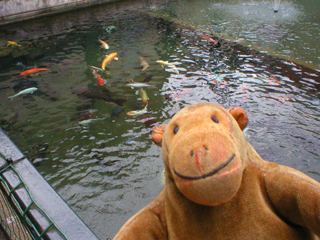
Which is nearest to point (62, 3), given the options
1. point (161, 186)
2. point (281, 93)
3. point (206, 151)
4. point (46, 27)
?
point (46, 27)

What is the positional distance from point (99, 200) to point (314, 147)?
321cm

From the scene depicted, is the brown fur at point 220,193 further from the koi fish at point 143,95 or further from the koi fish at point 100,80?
the koi fish at point 100,80

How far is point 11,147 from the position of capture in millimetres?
2463

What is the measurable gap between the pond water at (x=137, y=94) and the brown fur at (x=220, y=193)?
181 cm

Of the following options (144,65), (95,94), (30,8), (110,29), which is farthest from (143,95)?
(30,8)

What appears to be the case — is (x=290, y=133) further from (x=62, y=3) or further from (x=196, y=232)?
(x=62, y=3)

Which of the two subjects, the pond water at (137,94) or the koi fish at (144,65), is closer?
the pond water at (137,94)

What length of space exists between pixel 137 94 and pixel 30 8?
32.6 ft

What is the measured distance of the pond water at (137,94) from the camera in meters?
3.81

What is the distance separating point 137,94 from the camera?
584cm

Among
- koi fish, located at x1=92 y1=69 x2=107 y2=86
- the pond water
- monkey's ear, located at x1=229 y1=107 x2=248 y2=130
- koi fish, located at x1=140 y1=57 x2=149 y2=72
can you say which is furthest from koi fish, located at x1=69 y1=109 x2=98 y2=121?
monkey's ear, located at x1=229 y1=107 x2=248 y2=130

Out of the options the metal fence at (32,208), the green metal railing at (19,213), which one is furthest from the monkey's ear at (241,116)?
the green metal railing at (19,213)

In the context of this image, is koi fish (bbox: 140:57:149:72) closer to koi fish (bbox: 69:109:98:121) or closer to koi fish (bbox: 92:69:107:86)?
koi fish (bbox: 92:69:107:86)

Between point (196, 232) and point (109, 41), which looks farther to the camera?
point (109, 41)
